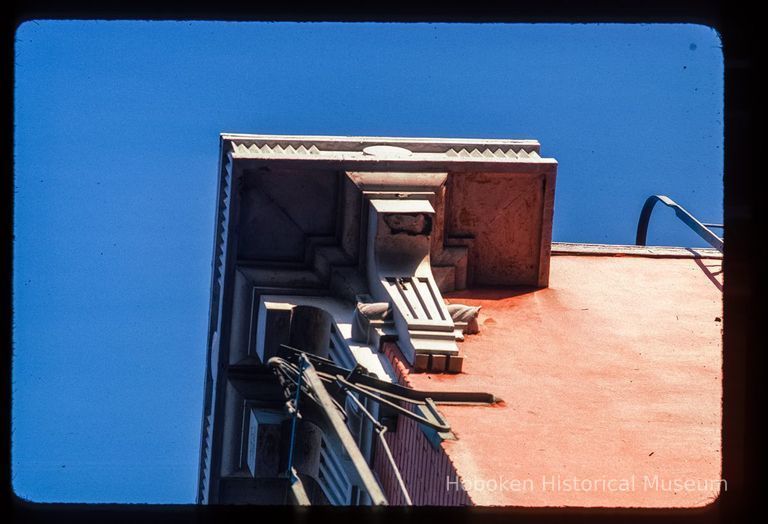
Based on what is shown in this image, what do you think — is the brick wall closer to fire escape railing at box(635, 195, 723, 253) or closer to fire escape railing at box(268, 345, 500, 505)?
fire escape railing at box(268, 345, 500, 505)

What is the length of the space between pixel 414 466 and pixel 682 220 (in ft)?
26.9

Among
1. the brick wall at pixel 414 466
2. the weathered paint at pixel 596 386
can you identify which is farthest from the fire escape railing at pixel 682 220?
the brick wall at pixel 414 466

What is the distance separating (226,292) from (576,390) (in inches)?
181

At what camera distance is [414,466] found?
11312mm

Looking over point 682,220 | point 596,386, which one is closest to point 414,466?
point 596,386

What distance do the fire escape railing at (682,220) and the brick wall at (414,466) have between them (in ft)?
18.9

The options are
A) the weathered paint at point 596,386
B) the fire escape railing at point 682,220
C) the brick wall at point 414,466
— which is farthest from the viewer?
the fire escape railing at point 682,220

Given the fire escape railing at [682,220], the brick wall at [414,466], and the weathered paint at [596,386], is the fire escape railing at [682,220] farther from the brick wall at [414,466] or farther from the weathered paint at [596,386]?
the brick wall at [414,466]

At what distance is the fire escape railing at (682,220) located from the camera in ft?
58.2

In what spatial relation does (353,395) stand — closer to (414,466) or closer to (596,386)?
(414,466)

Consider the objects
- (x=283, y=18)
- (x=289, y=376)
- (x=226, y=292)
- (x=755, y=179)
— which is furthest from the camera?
(x=226, y=292)

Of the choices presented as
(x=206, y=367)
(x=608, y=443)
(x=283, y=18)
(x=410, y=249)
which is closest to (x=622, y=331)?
(x=410, y=249)

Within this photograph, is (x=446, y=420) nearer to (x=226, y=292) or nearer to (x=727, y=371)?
(x=226, y=292)

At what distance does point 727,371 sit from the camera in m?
4.95
